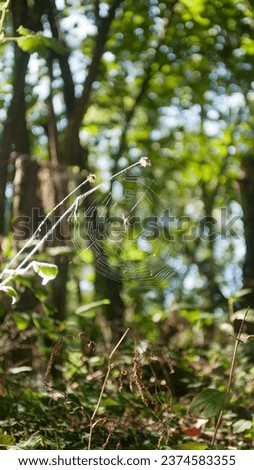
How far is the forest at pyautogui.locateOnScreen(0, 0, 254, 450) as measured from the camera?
2.72 m

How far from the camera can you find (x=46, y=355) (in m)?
3.54

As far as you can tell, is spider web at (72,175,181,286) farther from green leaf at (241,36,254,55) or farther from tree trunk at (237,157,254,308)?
green leaf at (241,36,254,55)

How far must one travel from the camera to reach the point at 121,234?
15.0ft

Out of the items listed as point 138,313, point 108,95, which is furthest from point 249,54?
point 138,313

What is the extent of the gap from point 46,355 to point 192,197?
4.91 metres

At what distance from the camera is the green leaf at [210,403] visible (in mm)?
2225

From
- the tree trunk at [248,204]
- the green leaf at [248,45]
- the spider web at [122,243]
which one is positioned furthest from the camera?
the tree trunk at [248,204]

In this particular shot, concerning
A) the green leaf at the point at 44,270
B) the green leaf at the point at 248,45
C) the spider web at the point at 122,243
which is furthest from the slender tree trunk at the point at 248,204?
the green leaf at the point at 44,270

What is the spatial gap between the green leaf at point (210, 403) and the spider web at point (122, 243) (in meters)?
1.17

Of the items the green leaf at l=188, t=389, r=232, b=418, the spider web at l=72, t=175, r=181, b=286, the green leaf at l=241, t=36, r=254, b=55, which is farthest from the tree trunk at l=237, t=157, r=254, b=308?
the green leaf at l=188, t=389, r=232, b=418

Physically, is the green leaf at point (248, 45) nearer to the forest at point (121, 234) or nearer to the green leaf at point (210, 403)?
the forest at point (121, 234)

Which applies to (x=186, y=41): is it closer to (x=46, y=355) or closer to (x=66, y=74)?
(x=66, y=74)

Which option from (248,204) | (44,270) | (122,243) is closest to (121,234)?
(122,243)

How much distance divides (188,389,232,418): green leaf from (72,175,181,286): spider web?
3.84ft
